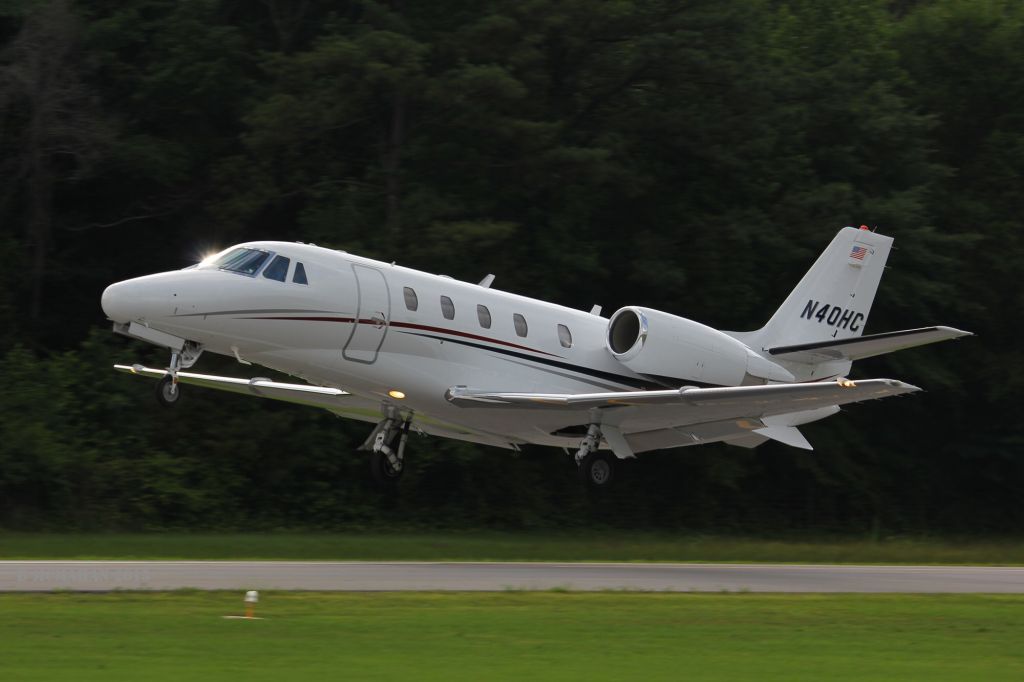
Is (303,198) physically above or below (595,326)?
above

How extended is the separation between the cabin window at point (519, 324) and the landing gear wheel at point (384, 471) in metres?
2.60

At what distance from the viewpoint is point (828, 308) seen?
21.8 meters

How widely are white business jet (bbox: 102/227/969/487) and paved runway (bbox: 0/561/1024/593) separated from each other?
6.40ft

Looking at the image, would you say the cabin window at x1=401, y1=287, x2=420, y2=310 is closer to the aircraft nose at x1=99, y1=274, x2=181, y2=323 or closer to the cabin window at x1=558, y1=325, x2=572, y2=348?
the cabin window at x1=558, y1=325, x2=572, y2=348

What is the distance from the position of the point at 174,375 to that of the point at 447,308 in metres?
3.86

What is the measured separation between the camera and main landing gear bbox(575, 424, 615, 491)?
61.0 feet

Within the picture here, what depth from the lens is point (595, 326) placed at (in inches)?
782

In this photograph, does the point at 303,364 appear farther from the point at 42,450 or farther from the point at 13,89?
the point at 13,89

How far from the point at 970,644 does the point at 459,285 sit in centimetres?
902

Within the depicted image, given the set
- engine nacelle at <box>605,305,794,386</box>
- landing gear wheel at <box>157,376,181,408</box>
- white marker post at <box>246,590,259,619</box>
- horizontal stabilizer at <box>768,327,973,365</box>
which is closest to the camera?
white marker post at <box>246,590,259,619</box>

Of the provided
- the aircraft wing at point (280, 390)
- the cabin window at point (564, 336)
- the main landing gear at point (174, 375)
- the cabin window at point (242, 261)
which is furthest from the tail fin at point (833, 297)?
the main landing gear at point (174, 375)

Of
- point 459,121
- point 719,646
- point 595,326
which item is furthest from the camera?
point 459,121

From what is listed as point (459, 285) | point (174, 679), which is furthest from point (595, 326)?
point (174, 679)

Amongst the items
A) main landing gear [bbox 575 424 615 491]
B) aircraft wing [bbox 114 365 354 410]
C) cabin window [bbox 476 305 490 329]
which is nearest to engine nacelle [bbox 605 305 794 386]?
main landing gear [bbox 575 424 615 491]
